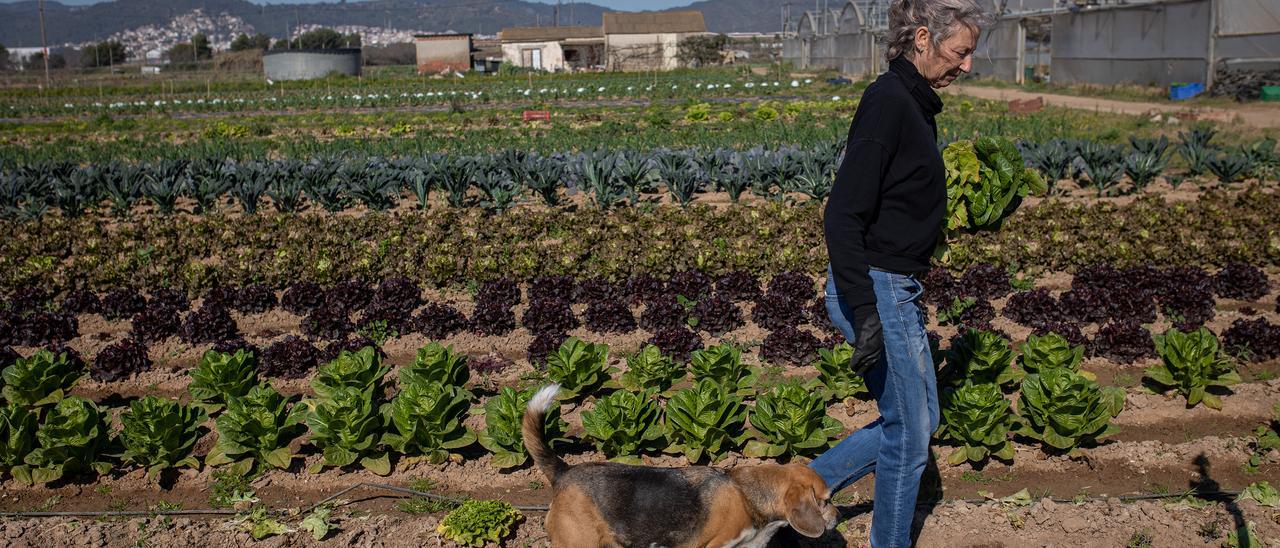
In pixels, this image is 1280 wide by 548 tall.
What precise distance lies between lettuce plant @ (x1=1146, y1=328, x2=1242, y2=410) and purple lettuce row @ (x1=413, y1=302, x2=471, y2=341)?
4777 mm

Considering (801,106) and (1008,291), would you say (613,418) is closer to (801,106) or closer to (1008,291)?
(1008,291)

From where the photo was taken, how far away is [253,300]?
26.8 feet

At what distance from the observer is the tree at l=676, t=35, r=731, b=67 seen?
66.8 meters

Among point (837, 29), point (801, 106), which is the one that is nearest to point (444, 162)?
point (801, 106)

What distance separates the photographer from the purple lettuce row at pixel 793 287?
762 centimetres

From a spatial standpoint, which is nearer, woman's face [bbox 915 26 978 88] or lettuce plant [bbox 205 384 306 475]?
woman's face [bbox 915 26 978 88]

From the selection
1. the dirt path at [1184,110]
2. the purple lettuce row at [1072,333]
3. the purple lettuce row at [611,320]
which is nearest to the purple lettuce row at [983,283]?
the purple lettuce row at [1072,333]

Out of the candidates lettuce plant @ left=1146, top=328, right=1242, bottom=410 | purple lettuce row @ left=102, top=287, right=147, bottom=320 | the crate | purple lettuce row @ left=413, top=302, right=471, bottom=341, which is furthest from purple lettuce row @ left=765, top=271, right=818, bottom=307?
the crate

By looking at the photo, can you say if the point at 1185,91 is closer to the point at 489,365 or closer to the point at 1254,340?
the point at 1254,340

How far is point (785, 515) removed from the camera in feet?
11.2

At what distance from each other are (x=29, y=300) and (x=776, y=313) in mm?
6334

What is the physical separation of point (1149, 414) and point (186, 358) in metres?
6.59

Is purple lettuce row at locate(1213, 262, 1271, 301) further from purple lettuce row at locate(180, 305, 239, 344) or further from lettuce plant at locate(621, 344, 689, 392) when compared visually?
purple lettuce row at locate(180, 305, 239, 344)

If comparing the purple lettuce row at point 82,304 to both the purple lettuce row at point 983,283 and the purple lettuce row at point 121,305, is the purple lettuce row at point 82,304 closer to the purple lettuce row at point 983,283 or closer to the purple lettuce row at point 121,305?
the purple lettuce row at point 121,305
